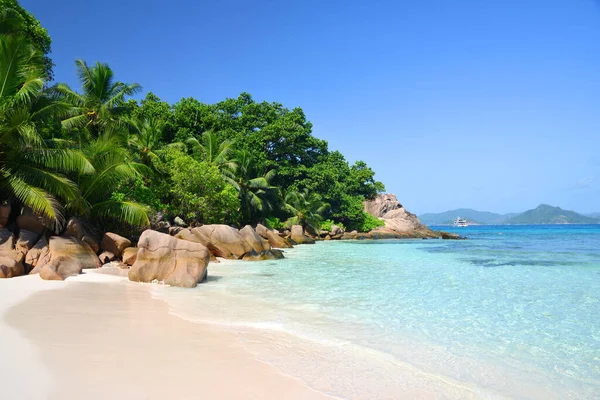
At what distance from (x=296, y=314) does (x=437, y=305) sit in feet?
11.0

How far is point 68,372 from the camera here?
4.01 m

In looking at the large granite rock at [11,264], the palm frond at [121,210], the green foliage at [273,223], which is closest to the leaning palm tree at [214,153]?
the green foliage at [273,223]

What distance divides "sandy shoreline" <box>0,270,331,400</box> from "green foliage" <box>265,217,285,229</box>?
29797 millimetres

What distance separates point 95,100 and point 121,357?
813 inches

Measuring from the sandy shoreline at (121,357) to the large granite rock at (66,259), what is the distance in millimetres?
2903

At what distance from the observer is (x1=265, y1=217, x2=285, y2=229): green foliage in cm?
3725

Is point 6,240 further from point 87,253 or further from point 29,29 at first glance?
point 29,29

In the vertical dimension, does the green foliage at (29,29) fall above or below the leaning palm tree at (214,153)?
above

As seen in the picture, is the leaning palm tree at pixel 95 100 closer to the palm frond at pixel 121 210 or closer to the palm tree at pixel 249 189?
the palm frond at pixel 121 210

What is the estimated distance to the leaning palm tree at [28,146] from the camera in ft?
36.2

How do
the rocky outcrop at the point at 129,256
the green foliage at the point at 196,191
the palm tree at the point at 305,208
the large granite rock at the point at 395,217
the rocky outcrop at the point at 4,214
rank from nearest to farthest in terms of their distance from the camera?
the rocky outcrop at the point at 4,214 < the rocky outcrop at the point at 129,256 < the green foliage at the point at 196,191 < the palm tree at the point at 305,208 < the large granite rock at the point at 395,217

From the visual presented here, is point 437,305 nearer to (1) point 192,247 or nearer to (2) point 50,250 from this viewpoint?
(1) point 192,247

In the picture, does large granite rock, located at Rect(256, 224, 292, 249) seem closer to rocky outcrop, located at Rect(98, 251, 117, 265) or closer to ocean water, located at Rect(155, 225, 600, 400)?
rocky outcrop, located at Rect(98, 251, 117, 265)

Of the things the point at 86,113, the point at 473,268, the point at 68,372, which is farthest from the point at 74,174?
the point at 473,268
